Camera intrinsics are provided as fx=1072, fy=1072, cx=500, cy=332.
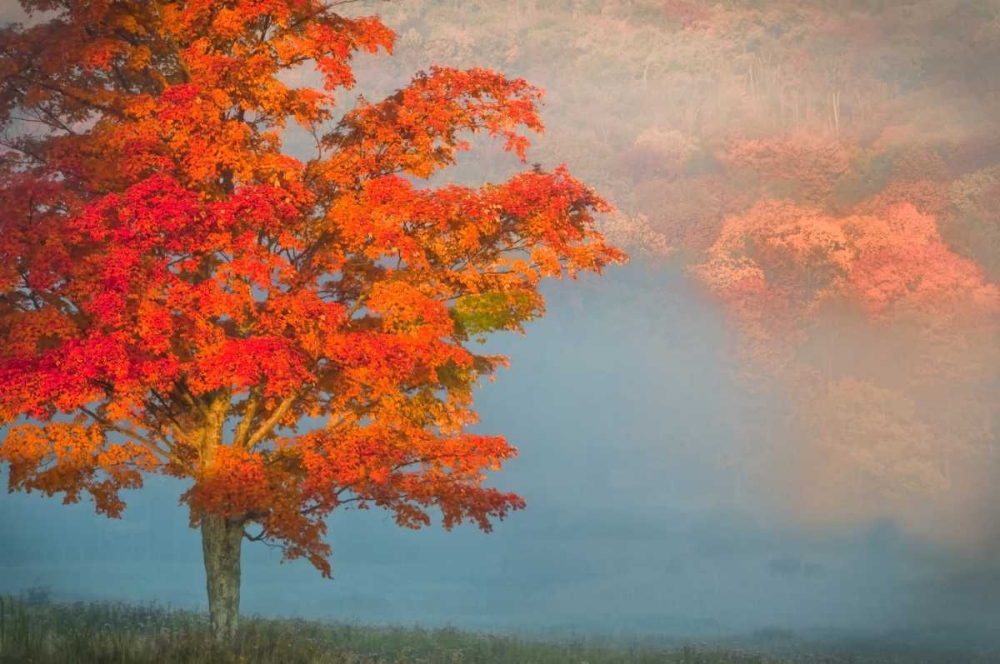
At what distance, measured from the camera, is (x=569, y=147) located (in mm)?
101125

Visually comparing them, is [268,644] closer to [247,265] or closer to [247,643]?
[247,643]

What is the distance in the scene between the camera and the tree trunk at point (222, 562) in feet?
70.6

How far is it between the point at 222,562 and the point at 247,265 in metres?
6.43

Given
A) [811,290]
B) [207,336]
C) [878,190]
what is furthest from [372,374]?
[878,190]

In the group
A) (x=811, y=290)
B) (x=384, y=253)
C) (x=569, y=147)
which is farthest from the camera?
(x=569, y=147)

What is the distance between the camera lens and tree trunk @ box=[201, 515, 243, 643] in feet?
70.6

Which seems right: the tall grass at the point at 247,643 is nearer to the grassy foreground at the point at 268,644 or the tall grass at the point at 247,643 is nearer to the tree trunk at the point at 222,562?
the grassy foreground at the point at 268,644

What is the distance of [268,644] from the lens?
1903 centimetres

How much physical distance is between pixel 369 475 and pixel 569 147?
3299 inches

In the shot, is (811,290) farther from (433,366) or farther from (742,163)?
(433,366)

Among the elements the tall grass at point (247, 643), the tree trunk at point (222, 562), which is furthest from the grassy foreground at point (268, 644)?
the tree trunk at point (222, 562)

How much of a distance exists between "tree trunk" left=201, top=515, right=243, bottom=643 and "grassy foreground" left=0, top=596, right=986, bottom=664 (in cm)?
59

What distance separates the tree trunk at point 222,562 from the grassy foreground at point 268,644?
1.92ft

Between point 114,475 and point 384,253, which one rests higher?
point 384,253
